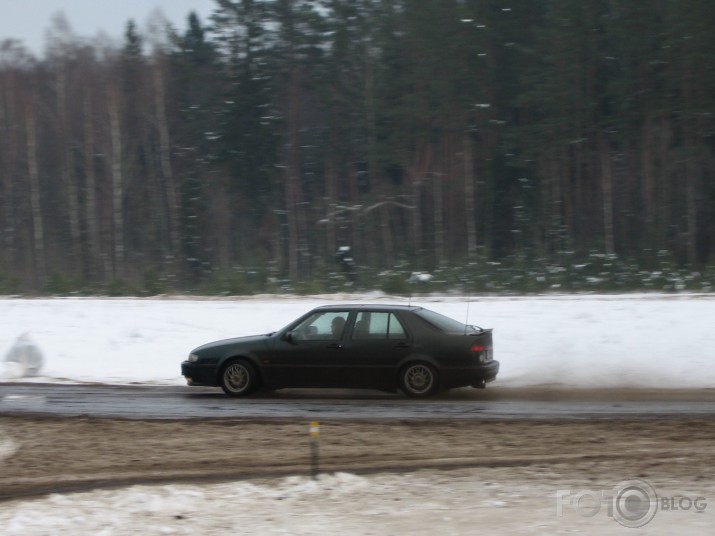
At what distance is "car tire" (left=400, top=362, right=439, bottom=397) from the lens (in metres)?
12.5

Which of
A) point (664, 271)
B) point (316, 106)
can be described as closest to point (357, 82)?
point (316, 106)

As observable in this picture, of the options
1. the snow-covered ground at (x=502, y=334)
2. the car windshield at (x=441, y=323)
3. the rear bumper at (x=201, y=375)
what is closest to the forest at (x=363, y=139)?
the snow-covered ground at (x=502, y=334)

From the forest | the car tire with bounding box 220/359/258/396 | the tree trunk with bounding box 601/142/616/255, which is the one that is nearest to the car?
the car tire with bounding box 220/359/258/396

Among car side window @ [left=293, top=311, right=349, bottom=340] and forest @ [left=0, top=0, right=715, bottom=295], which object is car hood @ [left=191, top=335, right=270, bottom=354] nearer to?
car side window @ [left=293, top=311, right=349, bottom=340]

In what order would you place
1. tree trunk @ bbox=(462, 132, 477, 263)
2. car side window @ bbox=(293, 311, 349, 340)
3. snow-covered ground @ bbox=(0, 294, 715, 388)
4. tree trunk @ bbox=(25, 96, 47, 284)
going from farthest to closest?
tree trunk @ bbox=(25, 96, 47, 284), tree trunk @ bbox=(462, 132, 477, 263), snow-covered ground @ bbox=(0, 294, 715, 388), car side window @ bbox=(293, 311, 349, 340)

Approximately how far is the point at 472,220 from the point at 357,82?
9.40m

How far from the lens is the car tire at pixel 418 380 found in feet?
41.1

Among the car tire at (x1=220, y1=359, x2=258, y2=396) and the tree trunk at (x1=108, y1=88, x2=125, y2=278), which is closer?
the car tire at (x1=220, y1=359, x2=258, y2=396)

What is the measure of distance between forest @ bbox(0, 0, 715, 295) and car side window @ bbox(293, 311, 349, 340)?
2229cm

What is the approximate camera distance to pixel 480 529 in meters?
6.54

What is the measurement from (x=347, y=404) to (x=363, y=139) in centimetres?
3651

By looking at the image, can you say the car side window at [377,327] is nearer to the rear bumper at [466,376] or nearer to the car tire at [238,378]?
the rear bumper at [466,376]

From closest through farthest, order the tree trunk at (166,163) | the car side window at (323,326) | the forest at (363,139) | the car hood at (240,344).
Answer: the car side window at (323,326) < the car hood at (240,344) < the forest at (363,139) < the tree trunk at (166,163)

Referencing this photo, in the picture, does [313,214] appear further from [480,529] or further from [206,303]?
[480,529]
